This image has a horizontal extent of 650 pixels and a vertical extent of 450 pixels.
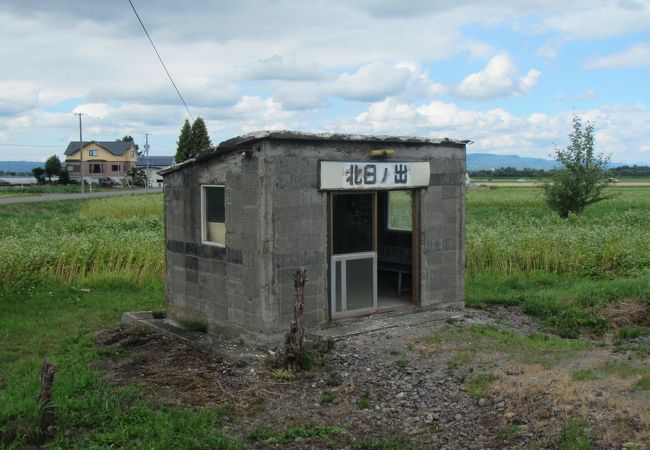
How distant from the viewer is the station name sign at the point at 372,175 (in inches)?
432

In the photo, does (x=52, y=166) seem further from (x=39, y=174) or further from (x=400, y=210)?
(x=400, y=210)

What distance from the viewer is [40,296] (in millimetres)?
15734

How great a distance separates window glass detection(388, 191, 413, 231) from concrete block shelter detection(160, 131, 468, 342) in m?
0.04

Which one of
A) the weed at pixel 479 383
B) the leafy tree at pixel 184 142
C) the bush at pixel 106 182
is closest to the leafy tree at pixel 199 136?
the leafy tree at pixel 184 142

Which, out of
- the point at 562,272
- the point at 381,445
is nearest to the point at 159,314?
the point at 381,445

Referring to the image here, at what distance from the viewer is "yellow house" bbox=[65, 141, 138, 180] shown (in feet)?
325

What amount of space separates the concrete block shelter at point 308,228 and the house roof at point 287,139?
21mm

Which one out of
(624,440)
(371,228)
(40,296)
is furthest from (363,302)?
(40,296)

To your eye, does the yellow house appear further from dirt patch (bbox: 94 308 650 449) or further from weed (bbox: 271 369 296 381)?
weed (bbox: 271 369 296 381)

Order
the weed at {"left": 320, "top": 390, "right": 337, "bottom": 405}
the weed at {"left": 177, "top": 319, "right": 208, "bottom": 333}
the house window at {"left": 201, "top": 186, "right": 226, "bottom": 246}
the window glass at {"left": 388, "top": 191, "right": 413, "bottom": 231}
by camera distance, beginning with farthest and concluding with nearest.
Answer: the window glass at {"left": 388, "top": 191, "right": 413, "bottom": 231}, the weed at {"left": 177, "top": 319, "right": 208, "bottom": 333}, the house window at {"left": 201, "top": 186, "right": 226, "bottom": 246}, the weed at {"left": 320, "top": 390, "right": 337, "bottom": 405}

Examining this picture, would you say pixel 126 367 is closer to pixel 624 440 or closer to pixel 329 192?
pixel 329 192

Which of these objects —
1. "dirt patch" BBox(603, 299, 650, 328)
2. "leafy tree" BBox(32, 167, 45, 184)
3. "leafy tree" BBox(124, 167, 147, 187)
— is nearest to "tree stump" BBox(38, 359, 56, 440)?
"dirt patch" BBox(603, 299, 650, 328)

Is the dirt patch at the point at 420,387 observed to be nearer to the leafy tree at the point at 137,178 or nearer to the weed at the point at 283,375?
the weed at the point at 283,375

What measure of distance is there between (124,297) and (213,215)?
5482 mm
